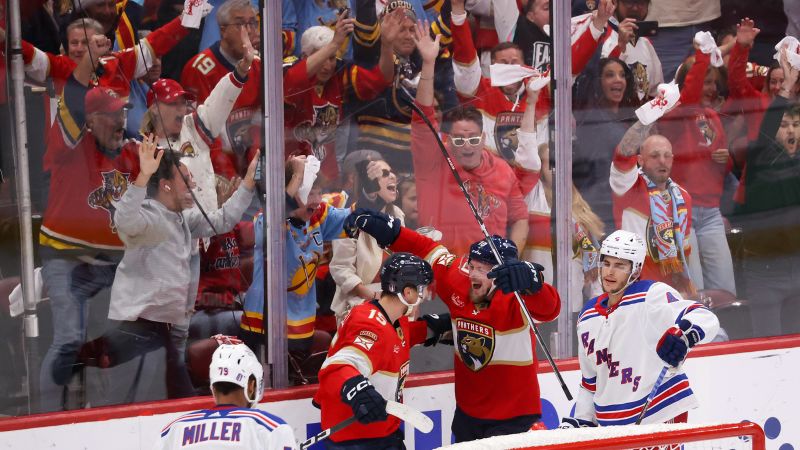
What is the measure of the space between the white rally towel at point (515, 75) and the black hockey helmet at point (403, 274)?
1.14 m

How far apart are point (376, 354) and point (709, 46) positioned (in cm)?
236

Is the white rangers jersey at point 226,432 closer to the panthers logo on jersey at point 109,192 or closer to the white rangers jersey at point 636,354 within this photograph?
the panthers logo on jersey at point 109,192

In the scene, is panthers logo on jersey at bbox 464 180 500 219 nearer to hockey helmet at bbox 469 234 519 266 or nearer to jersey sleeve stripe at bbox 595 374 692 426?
hockey helmet at bbox 469 234 519 266

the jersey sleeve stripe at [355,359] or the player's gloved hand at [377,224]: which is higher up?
the player's gloved hand at [377,224]

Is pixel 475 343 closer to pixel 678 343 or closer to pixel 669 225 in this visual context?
pixel 678 343

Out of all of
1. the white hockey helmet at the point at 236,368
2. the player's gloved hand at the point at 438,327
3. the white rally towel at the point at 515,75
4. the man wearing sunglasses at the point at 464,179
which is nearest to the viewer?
the white hockey helmet at the point at 236,368

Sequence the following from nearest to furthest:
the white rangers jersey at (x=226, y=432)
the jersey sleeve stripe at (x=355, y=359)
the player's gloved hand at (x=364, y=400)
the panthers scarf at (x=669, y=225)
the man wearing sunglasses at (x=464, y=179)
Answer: the white rangers jersey at (x=226, y=432) → the player's gloved hand at (x=364, y=400) → the jersey sleeve stripe at (x=355, y=359) → the man wearing sunglasses at (x=464, y=179) → the panthers scarf at (x=669, y=225)

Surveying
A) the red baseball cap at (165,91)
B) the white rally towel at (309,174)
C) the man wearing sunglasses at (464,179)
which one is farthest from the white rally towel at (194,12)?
the man wearing sunglasses at (464,179)

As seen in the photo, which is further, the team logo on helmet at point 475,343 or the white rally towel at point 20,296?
the team logo on helmet at point 475,343

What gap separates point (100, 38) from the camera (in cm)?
430

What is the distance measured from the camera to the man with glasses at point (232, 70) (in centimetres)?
448

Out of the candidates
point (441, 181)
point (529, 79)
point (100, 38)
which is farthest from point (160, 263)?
point (529, 79)

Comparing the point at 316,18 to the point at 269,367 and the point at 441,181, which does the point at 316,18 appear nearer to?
the point at 441,181

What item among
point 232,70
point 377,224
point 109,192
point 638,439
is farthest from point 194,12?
point 638,439
